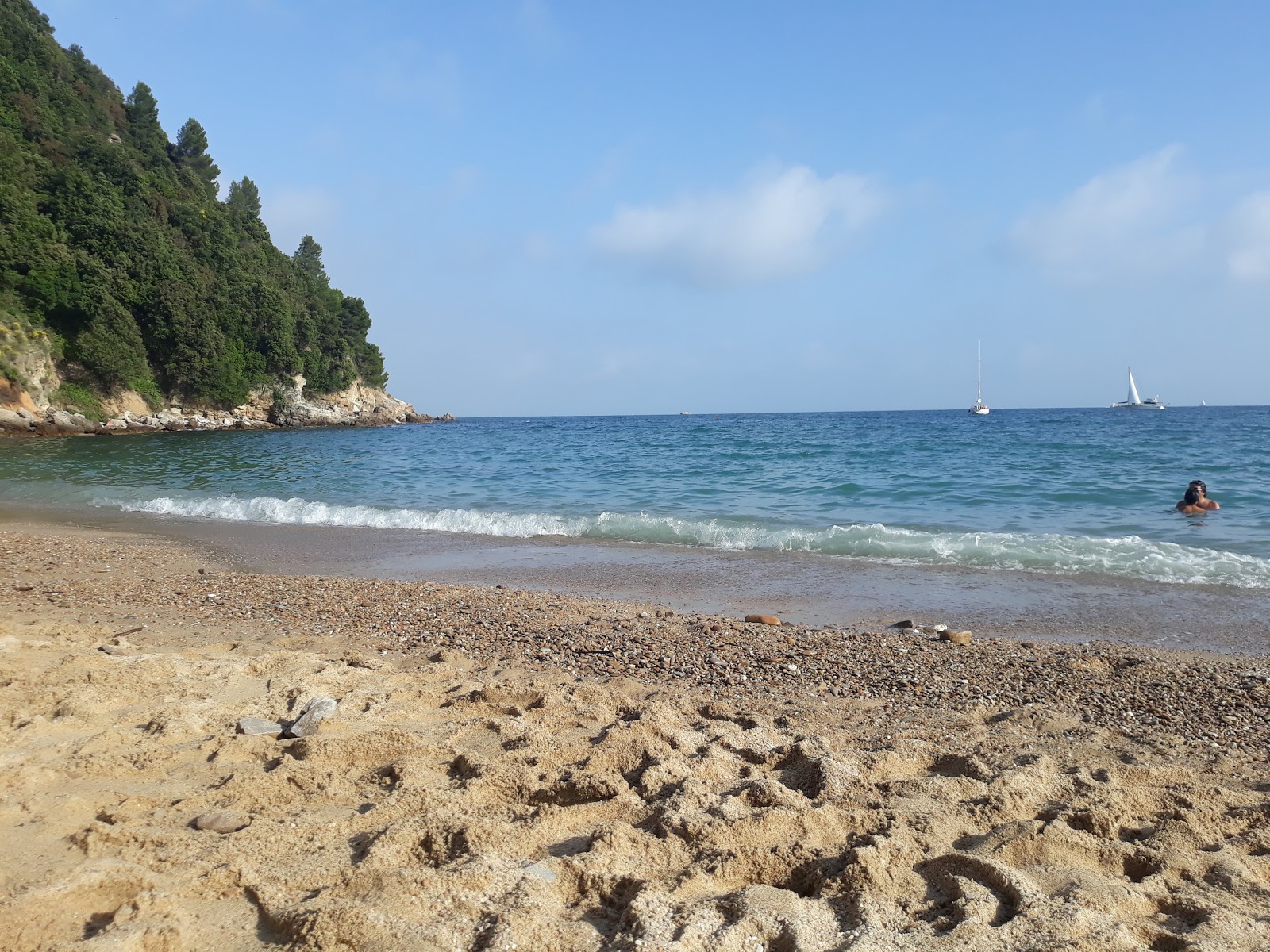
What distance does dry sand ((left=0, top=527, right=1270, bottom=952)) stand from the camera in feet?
7.66

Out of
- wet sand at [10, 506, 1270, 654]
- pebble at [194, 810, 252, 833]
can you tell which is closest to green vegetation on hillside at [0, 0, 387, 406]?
wet sand at [10, 506, 1270, 654]

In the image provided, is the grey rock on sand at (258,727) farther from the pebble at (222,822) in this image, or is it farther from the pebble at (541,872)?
the pebble at (541,872)

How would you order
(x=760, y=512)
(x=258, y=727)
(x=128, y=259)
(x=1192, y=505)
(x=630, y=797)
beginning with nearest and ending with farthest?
(x=630, y=797)
(x=258, y=727)
(x=1192, y=505)
(x=760, y=512)
(x=128, y=259)

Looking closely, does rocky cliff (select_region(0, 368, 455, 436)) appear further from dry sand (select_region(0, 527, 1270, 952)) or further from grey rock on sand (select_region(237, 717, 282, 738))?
grey rock on sand (select_region(237, 717, 282, 738))

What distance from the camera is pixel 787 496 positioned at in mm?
16250

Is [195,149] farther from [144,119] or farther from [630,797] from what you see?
[630,797]

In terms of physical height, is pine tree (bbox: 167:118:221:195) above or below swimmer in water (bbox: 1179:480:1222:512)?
above

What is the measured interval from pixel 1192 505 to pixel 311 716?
47.0 feet

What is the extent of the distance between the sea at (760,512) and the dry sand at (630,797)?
267 centimetres

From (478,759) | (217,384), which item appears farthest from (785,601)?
(217,384)

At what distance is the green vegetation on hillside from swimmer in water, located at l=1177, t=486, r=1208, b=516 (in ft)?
172

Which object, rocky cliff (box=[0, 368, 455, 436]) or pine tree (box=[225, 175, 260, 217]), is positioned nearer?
rocky cliff (box=[0, 368, 455, 436])

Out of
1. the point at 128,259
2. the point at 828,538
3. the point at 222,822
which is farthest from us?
the point at 128,259

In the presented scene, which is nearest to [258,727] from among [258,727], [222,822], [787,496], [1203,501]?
[258,727]
